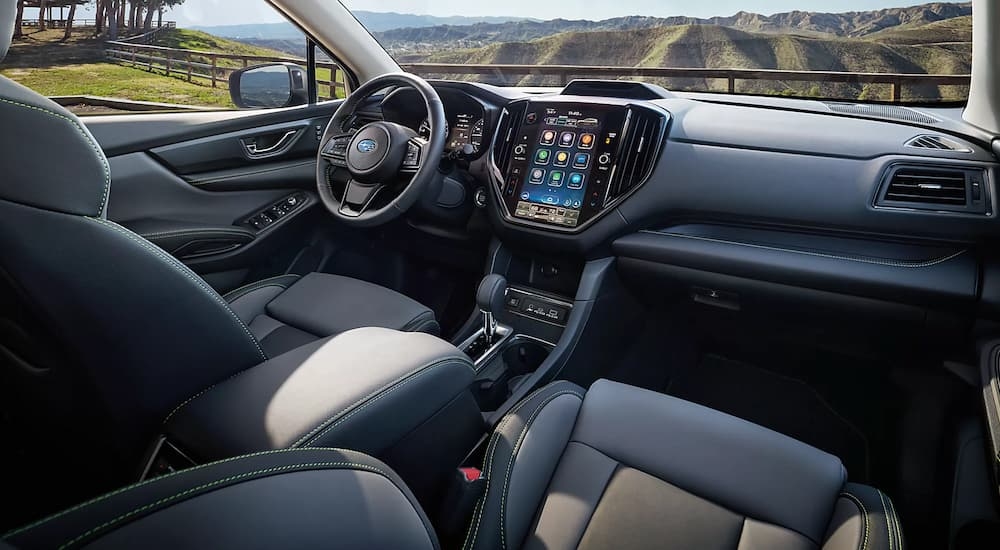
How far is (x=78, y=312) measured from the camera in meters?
0.92

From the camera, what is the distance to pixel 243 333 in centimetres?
117

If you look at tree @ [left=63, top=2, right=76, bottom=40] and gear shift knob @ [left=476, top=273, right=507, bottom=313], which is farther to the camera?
tree @ [left=63, top=2, right=76, bottom=40]

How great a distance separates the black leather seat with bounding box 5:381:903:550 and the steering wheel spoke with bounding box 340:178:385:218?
45.2 inches

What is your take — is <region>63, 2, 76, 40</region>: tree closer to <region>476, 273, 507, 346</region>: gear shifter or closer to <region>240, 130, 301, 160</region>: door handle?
<region>240, 130, 301, 160</region>: door handle

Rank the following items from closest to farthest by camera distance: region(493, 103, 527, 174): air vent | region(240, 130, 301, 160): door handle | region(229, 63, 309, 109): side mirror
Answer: region(493, 103, 527, 174): air vent
region(240, 130, 301, 160): door handle
region(229, 63, 309, 109): side mirror

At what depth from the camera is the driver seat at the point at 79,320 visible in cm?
89

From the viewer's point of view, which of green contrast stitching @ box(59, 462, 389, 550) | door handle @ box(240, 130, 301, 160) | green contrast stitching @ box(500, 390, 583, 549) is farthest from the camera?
door handle @ box(240, 130, 301, 160)

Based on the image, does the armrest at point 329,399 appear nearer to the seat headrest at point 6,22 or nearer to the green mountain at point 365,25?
the seat headrest at point 6,22

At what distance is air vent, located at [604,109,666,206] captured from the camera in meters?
2.13

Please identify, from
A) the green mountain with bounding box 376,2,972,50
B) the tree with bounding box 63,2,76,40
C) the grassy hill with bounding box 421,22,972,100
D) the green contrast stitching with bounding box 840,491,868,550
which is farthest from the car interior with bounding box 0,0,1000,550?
the tree with bounding box 63,2,76,40

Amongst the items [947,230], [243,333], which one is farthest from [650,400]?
[947,230]

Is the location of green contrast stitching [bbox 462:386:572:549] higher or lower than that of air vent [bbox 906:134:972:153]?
lower

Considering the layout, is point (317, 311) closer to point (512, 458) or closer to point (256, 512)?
point (512, 458)

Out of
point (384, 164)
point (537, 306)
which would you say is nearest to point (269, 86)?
point (384, 164)
